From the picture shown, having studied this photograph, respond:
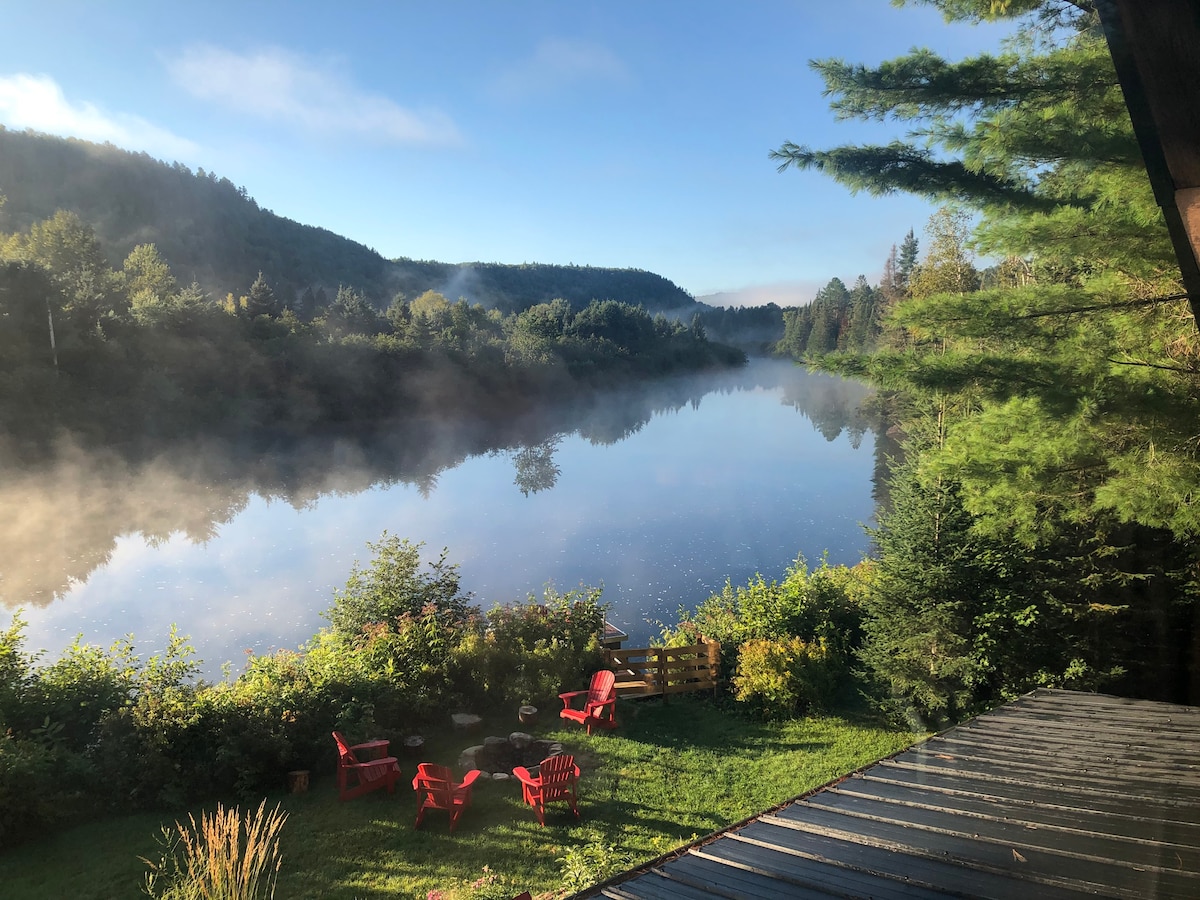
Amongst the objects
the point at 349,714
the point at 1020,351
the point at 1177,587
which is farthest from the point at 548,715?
the point at 1177,587

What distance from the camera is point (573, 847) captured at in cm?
634

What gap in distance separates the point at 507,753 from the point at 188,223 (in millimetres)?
89960

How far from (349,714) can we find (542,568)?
9924 mm

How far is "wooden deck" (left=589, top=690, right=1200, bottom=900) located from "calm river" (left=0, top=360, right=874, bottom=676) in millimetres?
6566

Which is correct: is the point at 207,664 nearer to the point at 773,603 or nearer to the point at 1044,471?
the point at 773,603

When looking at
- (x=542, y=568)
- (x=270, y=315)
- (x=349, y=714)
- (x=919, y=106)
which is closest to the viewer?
(x=919, y=106)

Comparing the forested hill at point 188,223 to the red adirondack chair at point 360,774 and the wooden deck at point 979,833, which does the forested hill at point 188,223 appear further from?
the wooden deck at point 979,833

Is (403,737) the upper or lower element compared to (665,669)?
lower

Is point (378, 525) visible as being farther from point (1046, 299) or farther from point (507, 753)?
point (1046, 299)

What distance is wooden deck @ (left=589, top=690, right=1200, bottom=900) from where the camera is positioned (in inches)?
97.0

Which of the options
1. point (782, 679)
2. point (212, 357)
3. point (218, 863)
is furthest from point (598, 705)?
point (212, 357)

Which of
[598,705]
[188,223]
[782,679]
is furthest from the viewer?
[188,223]

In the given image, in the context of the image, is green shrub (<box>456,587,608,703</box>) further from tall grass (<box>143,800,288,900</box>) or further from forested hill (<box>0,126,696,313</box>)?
forested hill (<box>0,126,696,313</box>)

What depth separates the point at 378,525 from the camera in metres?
21.8
